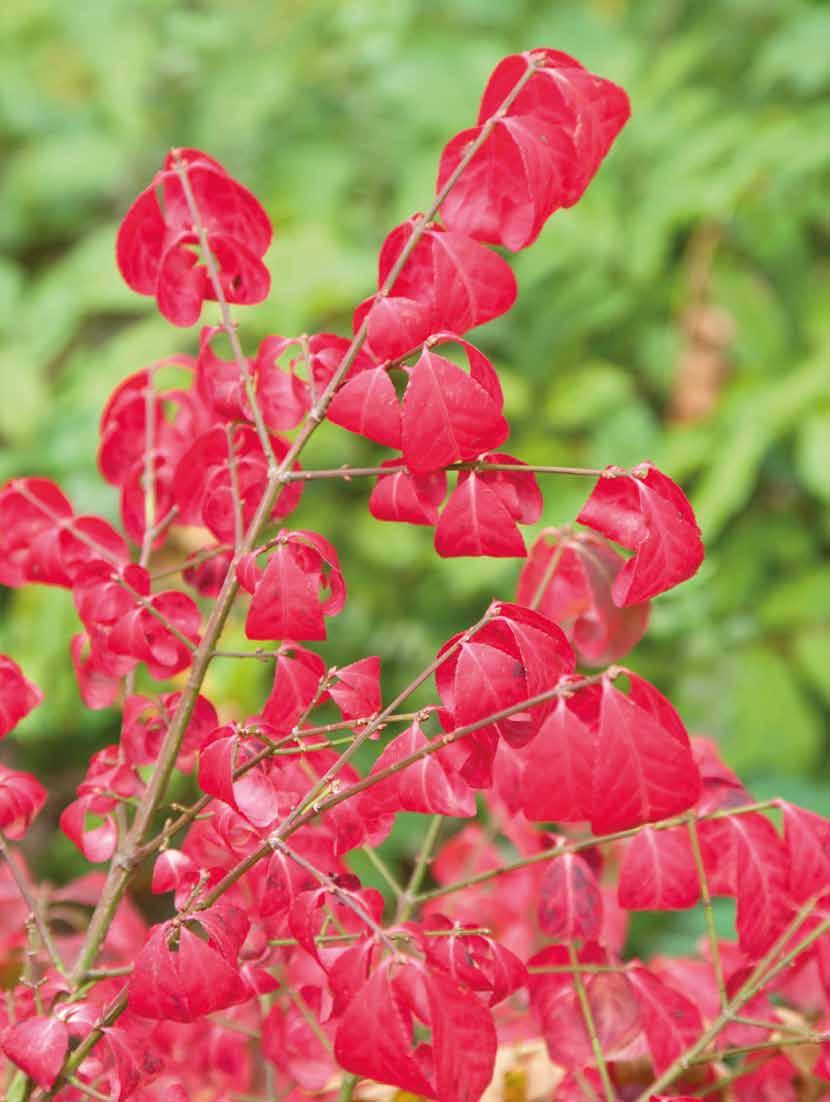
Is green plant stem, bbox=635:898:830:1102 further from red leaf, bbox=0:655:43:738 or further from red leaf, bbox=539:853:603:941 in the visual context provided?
red leaf, bbox=0:655:43:738

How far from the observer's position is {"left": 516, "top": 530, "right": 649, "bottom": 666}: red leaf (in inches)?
30.9

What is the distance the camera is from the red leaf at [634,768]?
20.2 inches

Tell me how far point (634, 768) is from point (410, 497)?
0.17m

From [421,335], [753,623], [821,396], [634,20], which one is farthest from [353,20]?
[421,335]

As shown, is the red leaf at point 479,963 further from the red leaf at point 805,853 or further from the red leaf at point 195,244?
the red leaf at point 195,244

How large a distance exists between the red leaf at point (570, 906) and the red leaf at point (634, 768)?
22cm

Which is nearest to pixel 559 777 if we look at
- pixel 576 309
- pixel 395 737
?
pixel 395 737

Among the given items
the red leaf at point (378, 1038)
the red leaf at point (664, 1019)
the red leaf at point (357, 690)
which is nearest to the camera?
the red leaf at point (378, 1038)

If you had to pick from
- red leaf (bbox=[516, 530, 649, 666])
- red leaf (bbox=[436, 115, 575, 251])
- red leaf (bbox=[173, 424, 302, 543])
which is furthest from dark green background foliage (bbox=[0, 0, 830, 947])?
red leaf (bbox=[436, 115, 575, 251])

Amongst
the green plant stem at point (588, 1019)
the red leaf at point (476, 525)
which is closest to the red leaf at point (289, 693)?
the red leaf at point (476, 525)

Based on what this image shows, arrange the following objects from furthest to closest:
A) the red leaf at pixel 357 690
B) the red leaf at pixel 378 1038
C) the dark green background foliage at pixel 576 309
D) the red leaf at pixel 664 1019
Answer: the dark green background foliage at pixel 576 309 < the red leaf at pixel 664 1019 < the red leaf at pixel 357 690 < the red leaf at pixel 378 1038

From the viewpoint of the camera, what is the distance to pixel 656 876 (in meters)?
0.67

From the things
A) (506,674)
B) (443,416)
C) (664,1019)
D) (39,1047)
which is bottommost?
(664,1019)

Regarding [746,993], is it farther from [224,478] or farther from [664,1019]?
[224,478]
